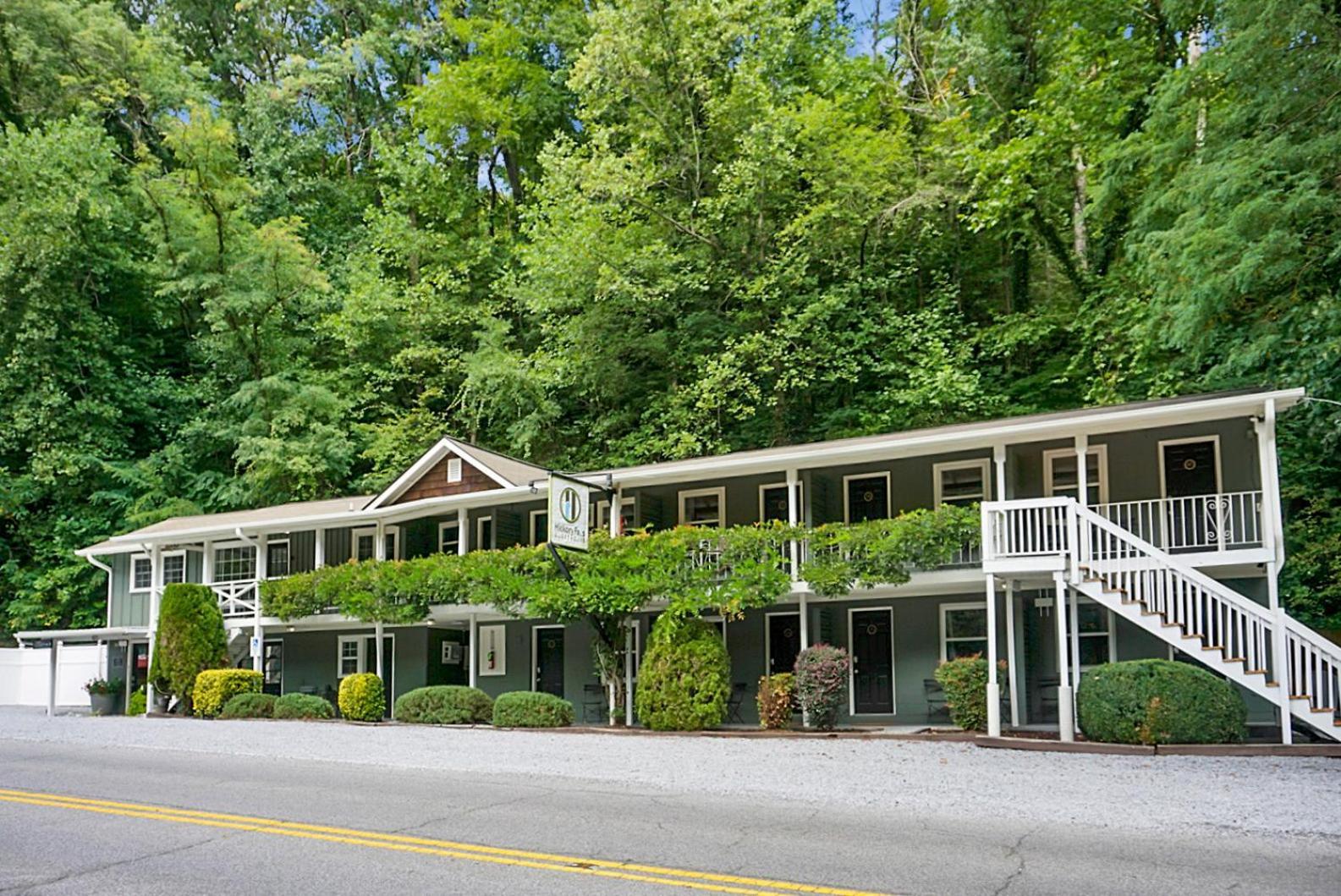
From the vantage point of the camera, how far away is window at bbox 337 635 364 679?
28.2m

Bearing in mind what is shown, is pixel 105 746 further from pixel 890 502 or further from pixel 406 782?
pixel 890 502

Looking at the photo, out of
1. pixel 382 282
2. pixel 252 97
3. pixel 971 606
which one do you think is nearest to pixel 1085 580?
pixel 971 606

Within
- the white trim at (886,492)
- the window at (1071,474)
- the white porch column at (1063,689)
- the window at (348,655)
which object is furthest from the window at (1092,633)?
the window at (348,655)

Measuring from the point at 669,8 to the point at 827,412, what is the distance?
11633mm

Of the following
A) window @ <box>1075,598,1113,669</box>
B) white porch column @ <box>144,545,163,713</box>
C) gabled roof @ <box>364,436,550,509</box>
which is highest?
gabled roof @ <box>364,436,550,509</box>

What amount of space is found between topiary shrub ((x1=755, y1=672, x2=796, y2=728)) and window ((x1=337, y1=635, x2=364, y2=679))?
12.5m

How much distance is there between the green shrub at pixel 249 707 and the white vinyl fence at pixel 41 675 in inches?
452

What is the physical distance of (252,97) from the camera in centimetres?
4184

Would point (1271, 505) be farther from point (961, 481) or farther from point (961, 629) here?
point (961, 629)

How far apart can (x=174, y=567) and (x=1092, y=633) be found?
21.8 m

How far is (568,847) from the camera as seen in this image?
8.96 meters

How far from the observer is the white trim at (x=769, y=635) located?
22.5 metres

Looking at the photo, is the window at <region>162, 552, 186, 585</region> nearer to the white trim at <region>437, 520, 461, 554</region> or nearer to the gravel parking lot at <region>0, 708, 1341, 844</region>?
the white trim at <region>437, 520, 461, 554</region>

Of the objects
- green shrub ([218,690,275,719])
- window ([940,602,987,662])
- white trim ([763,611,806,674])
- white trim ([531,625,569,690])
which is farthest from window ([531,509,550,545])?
window ([940,602,987,662])
